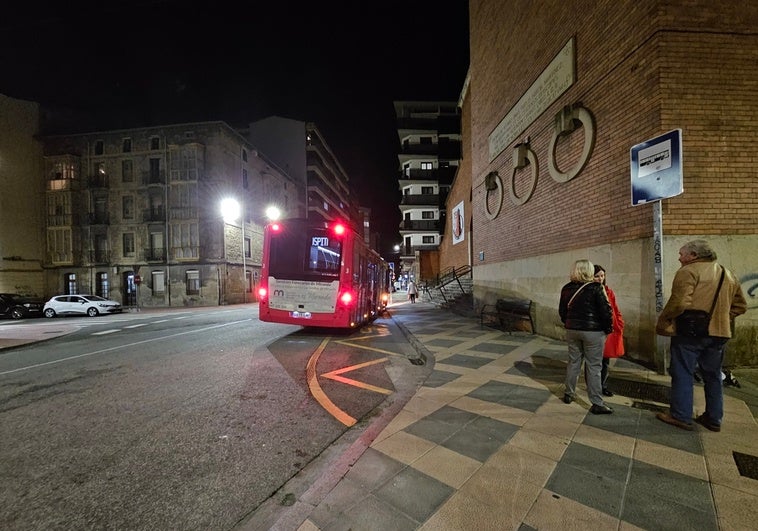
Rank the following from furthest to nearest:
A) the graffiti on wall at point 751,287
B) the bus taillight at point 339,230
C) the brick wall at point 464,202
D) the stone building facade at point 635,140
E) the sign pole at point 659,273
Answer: the brick wall at point 464,202 → the bus taillight at point 339,230 → the stone building facade at point 635,140 → the graffiti on wall at point 751,287 → the sign pole at point 659,273

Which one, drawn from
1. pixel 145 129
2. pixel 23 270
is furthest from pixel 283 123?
pixel 23 270

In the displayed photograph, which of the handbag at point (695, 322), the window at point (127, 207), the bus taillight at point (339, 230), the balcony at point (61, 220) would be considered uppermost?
the window at point (127, 207)

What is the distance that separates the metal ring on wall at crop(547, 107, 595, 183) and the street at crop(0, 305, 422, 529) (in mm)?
6144

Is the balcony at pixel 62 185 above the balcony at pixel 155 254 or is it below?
above

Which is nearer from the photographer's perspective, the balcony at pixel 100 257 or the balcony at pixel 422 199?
the balcony at pixel 100 257

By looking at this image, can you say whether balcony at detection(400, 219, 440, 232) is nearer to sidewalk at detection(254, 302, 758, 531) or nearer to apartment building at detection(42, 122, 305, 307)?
apartment building at detection(42, 122, 305, 307)

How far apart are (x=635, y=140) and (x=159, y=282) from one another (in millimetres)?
34593

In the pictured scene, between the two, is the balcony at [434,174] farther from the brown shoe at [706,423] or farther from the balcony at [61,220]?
the brown shoe at [706,423]

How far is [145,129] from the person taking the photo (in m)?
30.8

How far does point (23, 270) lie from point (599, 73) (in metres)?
42.2

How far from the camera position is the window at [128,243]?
102 ft

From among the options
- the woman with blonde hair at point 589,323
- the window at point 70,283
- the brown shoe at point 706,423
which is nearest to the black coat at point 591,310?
the woman with blonde hair at point 589,323

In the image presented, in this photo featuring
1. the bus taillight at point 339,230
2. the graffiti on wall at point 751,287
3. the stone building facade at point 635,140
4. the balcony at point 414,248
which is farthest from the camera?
the balcony at point 414,248

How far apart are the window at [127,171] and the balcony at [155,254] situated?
6940mm
